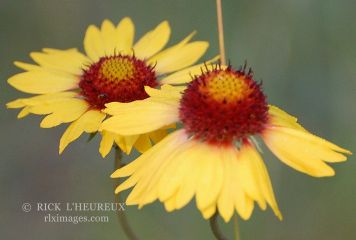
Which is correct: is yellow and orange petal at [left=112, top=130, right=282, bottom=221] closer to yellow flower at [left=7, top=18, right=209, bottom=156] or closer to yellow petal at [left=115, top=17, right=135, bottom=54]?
yellow flower at [left=7, top=18, right=209, bottom=156]

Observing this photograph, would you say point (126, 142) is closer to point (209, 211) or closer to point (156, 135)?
point (156, 135)

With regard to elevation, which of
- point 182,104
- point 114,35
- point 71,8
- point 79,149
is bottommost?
point 79,149

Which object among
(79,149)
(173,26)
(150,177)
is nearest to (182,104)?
(150,177)

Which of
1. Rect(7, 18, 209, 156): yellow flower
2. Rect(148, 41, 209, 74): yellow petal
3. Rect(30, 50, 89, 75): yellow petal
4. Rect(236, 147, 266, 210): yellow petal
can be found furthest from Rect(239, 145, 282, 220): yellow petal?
Rect(30, 50, 89, 75): yellow petal

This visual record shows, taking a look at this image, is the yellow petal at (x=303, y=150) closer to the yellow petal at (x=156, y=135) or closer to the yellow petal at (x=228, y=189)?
the yellow petal at (x=228, y=189)

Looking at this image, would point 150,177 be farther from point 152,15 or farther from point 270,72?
point 152,15

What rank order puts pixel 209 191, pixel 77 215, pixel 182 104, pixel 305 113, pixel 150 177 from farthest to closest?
pixel 305 113 → pixel 77 215 → pixel 182 104 → pixel 150 177 → pixel 209 191

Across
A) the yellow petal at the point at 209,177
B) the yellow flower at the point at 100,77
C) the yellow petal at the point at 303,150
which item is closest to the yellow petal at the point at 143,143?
the yellow flower at the point at 100,77
